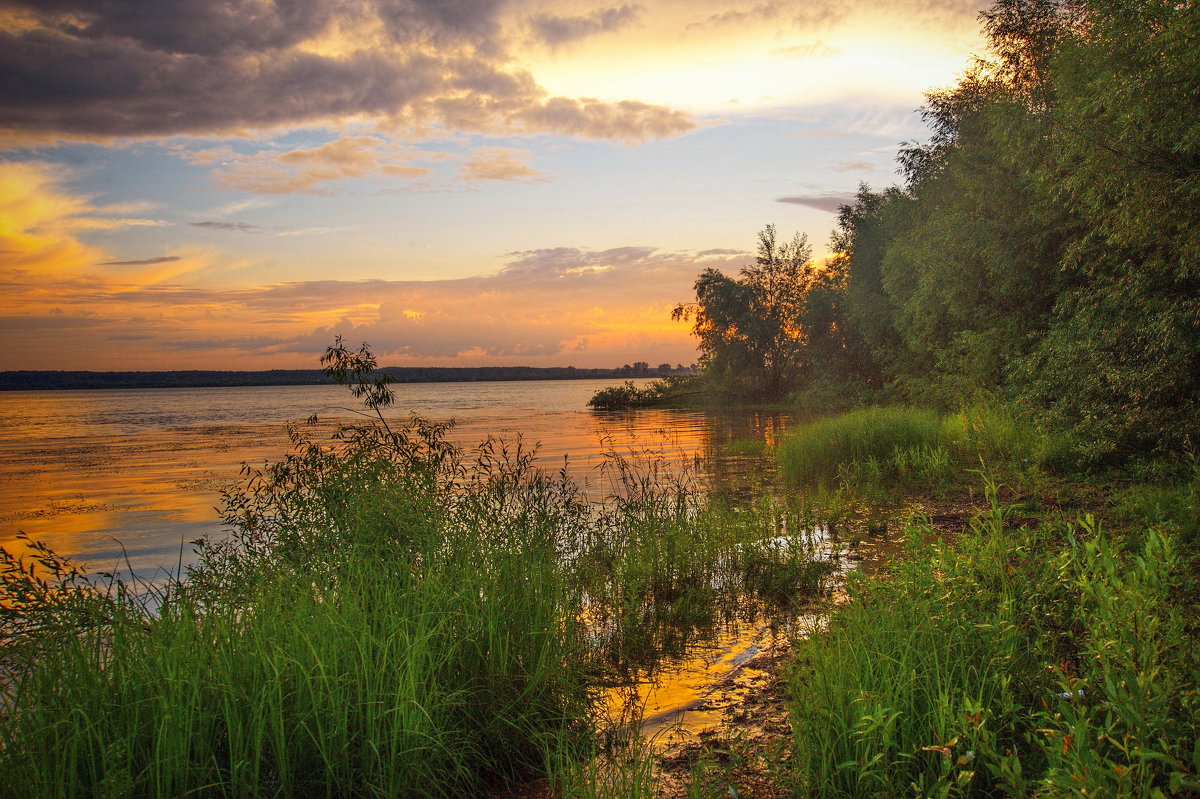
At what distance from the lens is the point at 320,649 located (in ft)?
13.5

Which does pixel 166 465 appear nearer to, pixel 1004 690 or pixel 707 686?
pixel 707 686

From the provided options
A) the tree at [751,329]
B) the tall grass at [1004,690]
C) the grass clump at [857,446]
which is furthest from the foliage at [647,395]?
the tall grass at [1004,690]

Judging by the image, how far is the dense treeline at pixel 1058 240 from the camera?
1139cm

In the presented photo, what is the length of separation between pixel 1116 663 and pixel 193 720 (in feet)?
16.7

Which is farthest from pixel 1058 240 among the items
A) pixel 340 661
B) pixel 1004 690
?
pixel 340 661

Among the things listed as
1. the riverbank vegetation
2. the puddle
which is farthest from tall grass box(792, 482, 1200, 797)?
the puddle

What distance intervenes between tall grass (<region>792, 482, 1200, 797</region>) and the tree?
181 feet

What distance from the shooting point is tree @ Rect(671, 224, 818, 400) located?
59.2 meters

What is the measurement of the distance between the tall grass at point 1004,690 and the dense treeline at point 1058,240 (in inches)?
356

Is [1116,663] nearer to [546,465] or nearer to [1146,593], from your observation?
[1146,593]

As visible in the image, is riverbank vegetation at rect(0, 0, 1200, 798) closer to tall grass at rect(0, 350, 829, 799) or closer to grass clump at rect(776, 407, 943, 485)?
tall grass at rect(0, 350, 829, 799)

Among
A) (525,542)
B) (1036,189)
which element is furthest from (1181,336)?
(525,542)

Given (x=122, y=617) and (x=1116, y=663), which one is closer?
(x=1116, y=663)

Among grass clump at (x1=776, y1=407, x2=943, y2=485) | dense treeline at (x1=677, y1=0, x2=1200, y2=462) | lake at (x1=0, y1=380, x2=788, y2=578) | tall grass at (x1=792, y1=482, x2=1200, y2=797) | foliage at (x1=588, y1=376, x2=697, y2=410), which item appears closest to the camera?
tall grass at (x1=792, y1=482, x2=1200, y2=797)
